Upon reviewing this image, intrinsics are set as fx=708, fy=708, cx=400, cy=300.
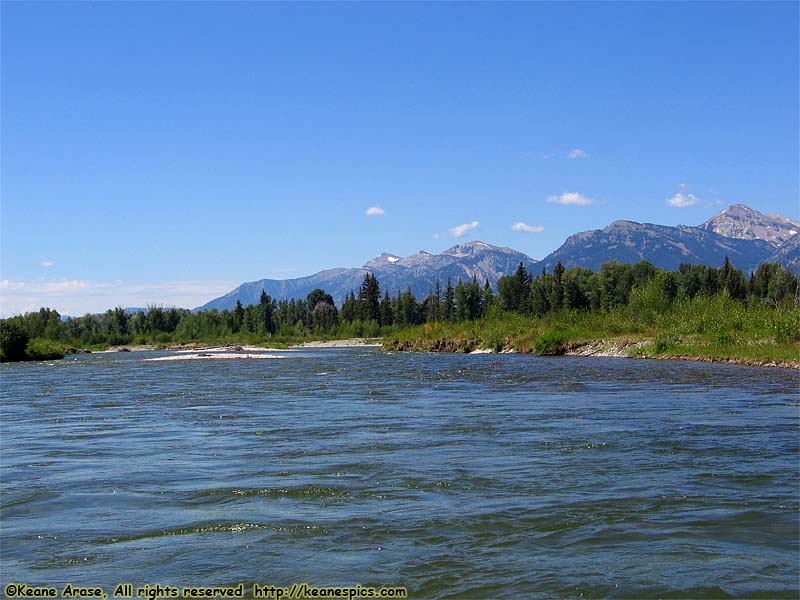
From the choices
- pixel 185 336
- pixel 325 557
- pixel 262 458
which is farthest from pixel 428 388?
pixel 185 336

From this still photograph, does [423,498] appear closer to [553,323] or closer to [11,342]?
[553,323]

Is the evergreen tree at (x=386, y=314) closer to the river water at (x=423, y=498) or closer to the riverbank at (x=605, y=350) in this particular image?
the riverbank at (x=605, y=350)

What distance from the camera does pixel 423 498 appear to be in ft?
35.4

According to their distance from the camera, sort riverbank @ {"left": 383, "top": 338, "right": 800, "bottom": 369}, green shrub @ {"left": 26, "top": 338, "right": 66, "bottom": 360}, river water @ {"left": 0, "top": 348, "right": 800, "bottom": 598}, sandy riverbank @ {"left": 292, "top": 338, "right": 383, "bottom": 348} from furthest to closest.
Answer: sandy riverbank @ {"left": 292, "top": 338, "right": 383, "bottom": 348}, green shrub @ {"left": 26, "top": 338, "right": 66, "bottom": 360}, riverbank @ {"left": 383, "top": 338, "right": 800, "bottom": 369}, river water @ {"left": 0, "top": 348, "right": 800, "bottom": 598}

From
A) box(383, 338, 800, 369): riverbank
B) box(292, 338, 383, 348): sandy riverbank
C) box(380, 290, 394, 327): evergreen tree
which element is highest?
box(380, 290, 394, 327): evergreen tree

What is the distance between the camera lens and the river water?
25.2ft

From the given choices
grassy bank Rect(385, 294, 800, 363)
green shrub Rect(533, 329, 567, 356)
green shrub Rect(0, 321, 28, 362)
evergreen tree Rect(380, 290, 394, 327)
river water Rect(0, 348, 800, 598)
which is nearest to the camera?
river water Rect(0, 348, 800, 598)

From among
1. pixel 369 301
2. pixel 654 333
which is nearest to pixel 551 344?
→ pixel 654 333

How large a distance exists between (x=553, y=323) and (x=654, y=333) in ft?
50.3

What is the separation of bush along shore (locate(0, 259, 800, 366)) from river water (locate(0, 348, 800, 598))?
24.3 meters

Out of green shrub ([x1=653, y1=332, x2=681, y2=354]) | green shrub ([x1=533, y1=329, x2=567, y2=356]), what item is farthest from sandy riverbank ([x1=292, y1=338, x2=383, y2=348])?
green shrub ([x1=653, y1=332, x2=681, y2=354])

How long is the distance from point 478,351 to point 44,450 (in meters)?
58.8

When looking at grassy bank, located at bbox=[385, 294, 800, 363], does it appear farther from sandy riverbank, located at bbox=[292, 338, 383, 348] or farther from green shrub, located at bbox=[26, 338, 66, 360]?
sandy riverbank, located at bbox=[292, 338, 383, 348]

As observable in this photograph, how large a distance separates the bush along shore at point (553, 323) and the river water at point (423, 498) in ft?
79.8
